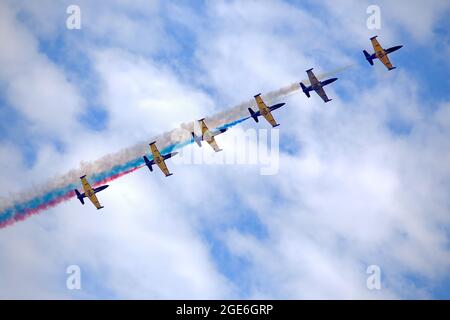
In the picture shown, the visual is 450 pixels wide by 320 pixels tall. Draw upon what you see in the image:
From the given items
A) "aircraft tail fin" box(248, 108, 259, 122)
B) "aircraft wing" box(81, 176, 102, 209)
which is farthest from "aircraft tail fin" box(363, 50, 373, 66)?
"aircraft wing" box(81, 176, 102, 209)

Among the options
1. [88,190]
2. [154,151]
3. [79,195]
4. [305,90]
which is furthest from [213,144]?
[79,195]

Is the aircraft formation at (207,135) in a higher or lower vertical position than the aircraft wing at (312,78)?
lower

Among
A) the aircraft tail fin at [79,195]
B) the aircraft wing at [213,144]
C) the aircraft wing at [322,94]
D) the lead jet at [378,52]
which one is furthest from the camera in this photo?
the lead jet at [378,52]

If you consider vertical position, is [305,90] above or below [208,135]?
above

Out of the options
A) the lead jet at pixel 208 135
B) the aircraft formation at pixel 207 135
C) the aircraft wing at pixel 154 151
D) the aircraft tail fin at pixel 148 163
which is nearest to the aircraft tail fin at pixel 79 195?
the aircraft formation at pixel 207 135

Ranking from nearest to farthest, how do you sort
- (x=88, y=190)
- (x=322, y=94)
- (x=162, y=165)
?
(x=88, y=190), (x=162, y=165), (x=322, y=94)

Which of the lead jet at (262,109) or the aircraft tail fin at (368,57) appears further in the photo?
the aircraft tail fin at (368,57)

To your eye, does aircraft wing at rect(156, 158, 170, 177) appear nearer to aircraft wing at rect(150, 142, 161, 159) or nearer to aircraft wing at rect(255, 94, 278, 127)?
aircraft wing at rect(150, 142, 161, 159)

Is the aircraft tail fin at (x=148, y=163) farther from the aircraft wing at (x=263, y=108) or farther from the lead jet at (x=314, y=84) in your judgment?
the lead jet at (x=314, y=84)

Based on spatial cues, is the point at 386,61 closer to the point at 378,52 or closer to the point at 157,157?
the point at 378,52

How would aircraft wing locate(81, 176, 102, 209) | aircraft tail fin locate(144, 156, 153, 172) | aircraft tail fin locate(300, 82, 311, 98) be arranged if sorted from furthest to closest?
aircraft tail fin locate(300, 82, 311, 98)
aircraft wing locate(81, 176, 102, 209)
aircraft tail fin locate(144, 156, 153, 172)
